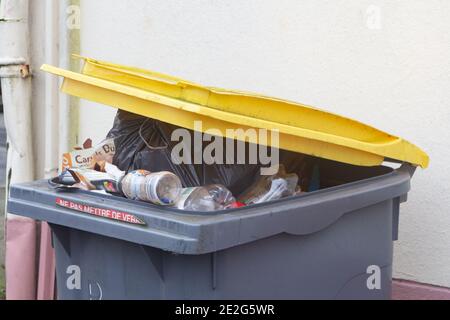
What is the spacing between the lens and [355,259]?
274 centimetres

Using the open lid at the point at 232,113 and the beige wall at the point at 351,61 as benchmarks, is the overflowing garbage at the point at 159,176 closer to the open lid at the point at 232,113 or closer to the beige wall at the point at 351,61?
the open lid at the point at 232,113

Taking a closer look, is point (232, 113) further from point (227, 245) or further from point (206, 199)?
point (227, 245)

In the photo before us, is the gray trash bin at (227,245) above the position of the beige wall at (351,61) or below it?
below

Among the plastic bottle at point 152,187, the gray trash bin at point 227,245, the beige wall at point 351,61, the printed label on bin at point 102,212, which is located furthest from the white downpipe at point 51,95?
the plastic bottle at point 152,187

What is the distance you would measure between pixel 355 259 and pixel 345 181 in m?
0.56

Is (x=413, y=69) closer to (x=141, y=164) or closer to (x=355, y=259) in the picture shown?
(x=355, y=259)

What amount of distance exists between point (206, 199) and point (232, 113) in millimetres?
321

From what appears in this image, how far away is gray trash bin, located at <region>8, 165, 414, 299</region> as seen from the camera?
7.39 feet

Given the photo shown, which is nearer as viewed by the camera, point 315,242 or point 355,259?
point 315,242


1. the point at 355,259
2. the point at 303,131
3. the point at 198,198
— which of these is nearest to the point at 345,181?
the point at 355,259

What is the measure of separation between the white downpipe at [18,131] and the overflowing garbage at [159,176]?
173 centimetres

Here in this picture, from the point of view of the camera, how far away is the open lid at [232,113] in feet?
7.93

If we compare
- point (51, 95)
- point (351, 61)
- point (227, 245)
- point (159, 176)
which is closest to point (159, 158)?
point (159, 176)

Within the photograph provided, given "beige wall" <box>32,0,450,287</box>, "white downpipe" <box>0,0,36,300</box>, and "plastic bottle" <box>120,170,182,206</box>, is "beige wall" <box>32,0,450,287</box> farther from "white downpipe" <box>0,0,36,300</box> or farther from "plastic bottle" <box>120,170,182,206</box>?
"plastic bottle" <box>120,170,182,206</box>
